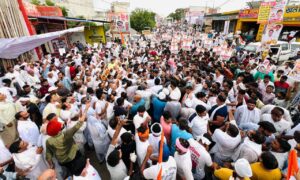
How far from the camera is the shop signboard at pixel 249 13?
2128 cm

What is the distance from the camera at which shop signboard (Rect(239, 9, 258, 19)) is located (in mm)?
21281

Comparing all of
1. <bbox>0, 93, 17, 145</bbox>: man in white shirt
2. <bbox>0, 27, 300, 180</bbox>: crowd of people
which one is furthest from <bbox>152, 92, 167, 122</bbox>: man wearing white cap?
<bbox>0, 93, 17, 145</bbox>: man in white shirt

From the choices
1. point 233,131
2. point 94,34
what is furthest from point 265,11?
point 94,34

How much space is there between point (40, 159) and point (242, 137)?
3.71 m

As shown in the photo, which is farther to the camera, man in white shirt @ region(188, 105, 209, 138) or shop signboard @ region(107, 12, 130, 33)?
shop signboard @ region(107, 12, 130, 33)

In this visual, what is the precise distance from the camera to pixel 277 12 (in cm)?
840

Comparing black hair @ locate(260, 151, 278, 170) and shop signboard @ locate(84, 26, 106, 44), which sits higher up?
shop signboard @ locate(84, 26, 106, 44)

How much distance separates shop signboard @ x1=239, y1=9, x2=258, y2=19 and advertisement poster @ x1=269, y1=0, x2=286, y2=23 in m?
15.3

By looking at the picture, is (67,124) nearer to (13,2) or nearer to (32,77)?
(32,77)

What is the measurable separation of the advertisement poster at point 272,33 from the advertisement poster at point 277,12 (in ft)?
0.98

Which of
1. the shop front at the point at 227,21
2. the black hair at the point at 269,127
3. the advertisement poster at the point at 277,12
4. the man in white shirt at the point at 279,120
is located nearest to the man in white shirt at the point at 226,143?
the black hair at the point at 269,127

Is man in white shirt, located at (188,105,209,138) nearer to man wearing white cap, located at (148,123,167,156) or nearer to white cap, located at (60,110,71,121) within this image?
man wearing white cap, located at (148,123,167,156)

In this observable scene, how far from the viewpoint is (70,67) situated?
7.48 meters

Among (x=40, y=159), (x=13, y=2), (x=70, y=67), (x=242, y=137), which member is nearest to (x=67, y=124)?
(x=40, y=159)
